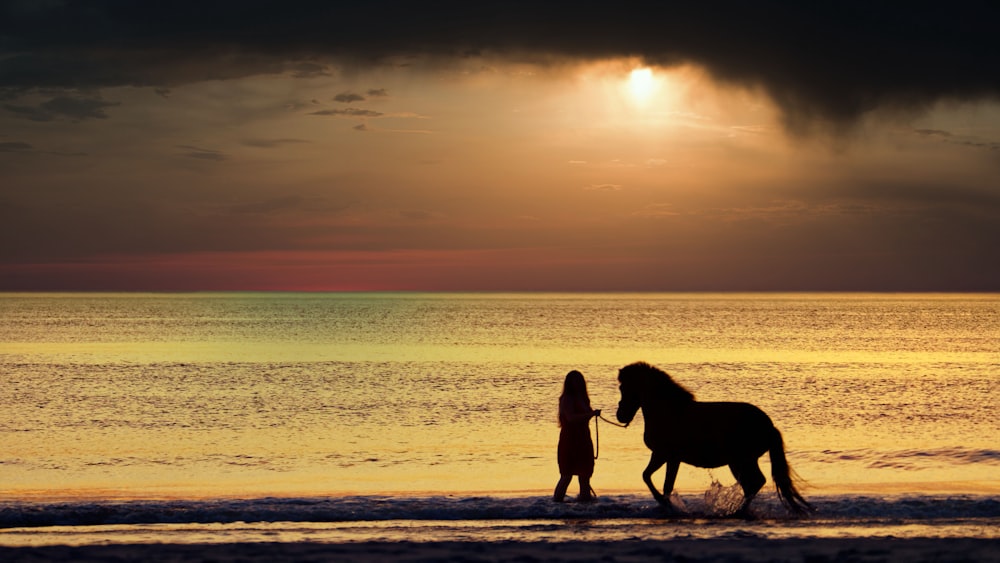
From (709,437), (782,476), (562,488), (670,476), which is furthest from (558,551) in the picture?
(782,476)

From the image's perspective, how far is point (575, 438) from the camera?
12.9 m

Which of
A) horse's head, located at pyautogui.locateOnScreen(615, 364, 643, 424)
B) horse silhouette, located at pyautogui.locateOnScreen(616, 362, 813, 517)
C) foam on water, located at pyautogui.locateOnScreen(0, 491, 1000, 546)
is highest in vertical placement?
horse's head, located at pyautogui.locateOnScreen(615, 364, 643, 424)

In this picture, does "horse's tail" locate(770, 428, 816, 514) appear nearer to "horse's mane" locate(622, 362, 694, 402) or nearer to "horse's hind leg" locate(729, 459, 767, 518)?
"horse's hind leg" locate(729, 459, 767, 518)

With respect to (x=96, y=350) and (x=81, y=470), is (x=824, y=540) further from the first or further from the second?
(x=96, y=350)

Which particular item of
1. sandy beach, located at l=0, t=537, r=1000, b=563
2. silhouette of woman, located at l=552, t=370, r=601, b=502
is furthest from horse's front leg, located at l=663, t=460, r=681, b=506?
sandy beach, located at l=0, t=537, r=1000, b=563

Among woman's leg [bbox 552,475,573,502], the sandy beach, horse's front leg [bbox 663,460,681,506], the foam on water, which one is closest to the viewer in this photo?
the sandy beach

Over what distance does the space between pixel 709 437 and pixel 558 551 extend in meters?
3.38

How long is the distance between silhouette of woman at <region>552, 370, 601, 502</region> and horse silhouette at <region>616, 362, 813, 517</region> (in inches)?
24.8

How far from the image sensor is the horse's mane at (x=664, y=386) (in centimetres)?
1221

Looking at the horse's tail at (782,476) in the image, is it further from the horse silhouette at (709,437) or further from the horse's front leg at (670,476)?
the horse's front leg at (670,476)

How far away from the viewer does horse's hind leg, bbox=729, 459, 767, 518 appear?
12.0m

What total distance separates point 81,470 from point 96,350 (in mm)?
55447

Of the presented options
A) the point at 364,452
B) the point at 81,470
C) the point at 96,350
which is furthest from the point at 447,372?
the point at 96,350

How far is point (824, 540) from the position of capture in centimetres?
1004
